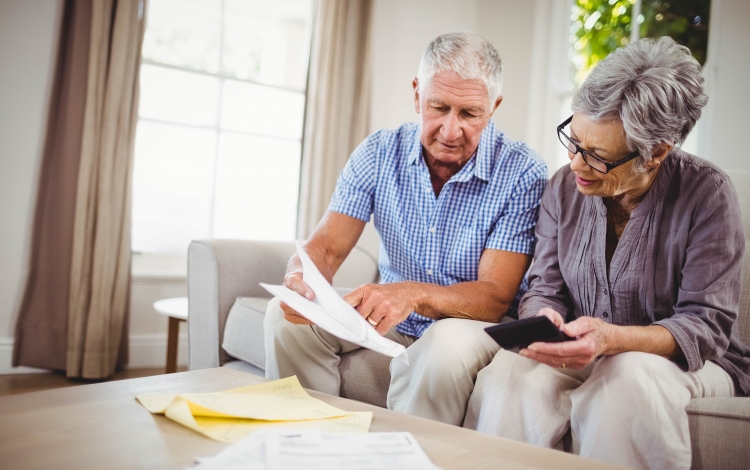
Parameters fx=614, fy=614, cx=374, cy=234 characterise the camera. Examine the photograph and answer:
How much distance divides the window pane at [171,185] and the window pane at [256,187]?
8cm

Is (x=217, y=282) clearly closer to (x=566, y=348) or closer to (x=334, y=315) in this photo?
(x=334, y=315)

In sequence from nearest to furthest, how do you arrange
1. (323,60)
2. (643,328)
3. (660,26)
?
(643,328) < (660,26) < (323,60)

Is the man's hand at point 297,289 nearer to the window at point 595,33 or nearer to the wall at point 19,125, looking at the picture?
the wall at point 19,125

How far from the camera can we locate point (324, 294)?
997mm

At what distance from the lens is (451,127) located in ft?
5.25

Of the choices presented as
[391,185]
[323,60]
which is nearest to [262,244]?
[391,185]

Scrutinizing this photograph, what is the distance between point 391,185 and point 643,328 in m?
0.81

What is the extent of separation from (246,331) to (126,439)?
101 cm

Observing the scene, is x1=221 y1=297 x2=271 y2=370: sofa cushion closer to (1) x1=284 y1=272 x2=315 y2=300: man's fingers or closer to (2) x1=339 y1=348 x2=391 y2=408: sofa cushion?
(2) x1=339 y1=348 x2=391 y2=408: sofa cushion

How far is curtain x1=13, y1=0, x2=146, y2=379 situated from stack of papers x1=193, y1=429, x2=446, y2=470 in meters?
2.24

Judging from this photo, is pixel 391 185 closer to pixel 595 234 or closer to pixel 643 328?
pixel 595 234

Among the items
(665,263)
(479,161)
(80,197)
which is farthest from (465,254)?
(80,197)

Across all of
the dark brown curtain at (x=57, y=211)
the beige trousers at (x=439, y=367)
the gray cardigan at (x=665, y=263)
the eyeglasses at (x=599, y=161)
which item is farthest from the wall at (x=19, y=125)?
the eyeglasses at (x=599, y=161)

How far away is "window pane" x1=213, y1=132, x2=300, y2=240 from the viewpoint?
335 centimetres
